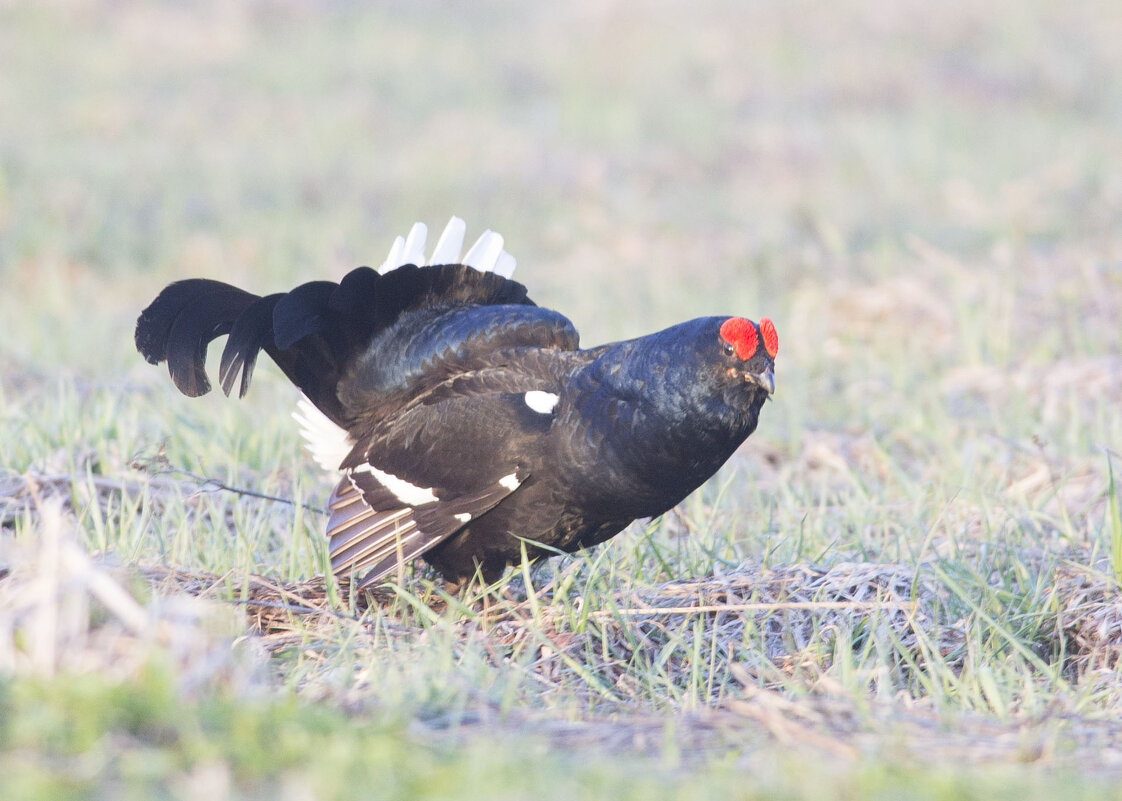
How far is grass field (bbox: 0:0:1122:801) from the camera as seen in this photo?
2.34 meters

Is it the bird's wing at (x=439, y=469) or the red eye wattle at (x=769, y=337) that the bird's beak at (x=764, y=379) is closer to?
the red eye wattle at (x=769, y=337)

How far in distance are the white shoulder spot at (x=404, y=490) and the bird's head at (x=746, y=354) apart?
100 cm

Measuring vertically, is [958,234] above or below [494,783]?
above

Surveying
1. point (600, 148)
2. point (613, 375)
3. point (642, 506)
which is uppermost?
point (600, 148)

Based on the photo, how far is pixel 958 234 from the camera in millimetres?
10867

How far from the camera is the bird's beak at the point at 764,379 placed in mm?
3604

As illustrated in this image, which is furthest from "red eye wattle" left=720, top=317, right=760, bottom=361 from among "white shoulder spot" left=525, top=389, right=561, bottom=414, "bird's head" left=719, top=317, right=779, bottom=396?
"white shoulder spot" left=525, top=389, right=561, bottom=414

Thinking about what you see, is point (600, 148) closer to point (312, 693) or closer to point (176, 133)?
point (176, 133)

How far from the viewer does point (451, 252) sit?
15.3 ft

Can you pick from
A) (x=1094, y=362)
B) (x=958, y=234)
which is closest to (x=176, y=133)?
(x=958, y=234)

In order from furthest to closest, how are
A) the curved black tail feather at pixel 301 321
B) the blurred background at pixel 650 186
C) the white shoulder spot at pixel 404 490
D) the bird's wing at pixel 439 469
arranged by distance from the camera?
1. the blurred background at pixel 650 186
2. the curved black tail feather at pixel 301 321
3. the white shoulder spot at pixel 404 490
4. the bird's wing at pixel 439 469

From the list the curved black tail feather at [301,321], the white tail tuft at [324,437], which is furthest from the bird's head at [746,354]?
the white tail tuft at [324,437]

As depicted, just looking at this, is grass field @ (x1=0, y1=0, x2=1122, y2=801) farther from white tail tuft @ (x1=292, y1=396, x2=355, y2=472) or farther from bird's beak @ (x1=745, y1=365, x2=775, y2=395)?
bird's beak @ (x1=745, y1=365, x2=775, y2=395)

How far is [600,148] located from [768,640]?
11.2m
